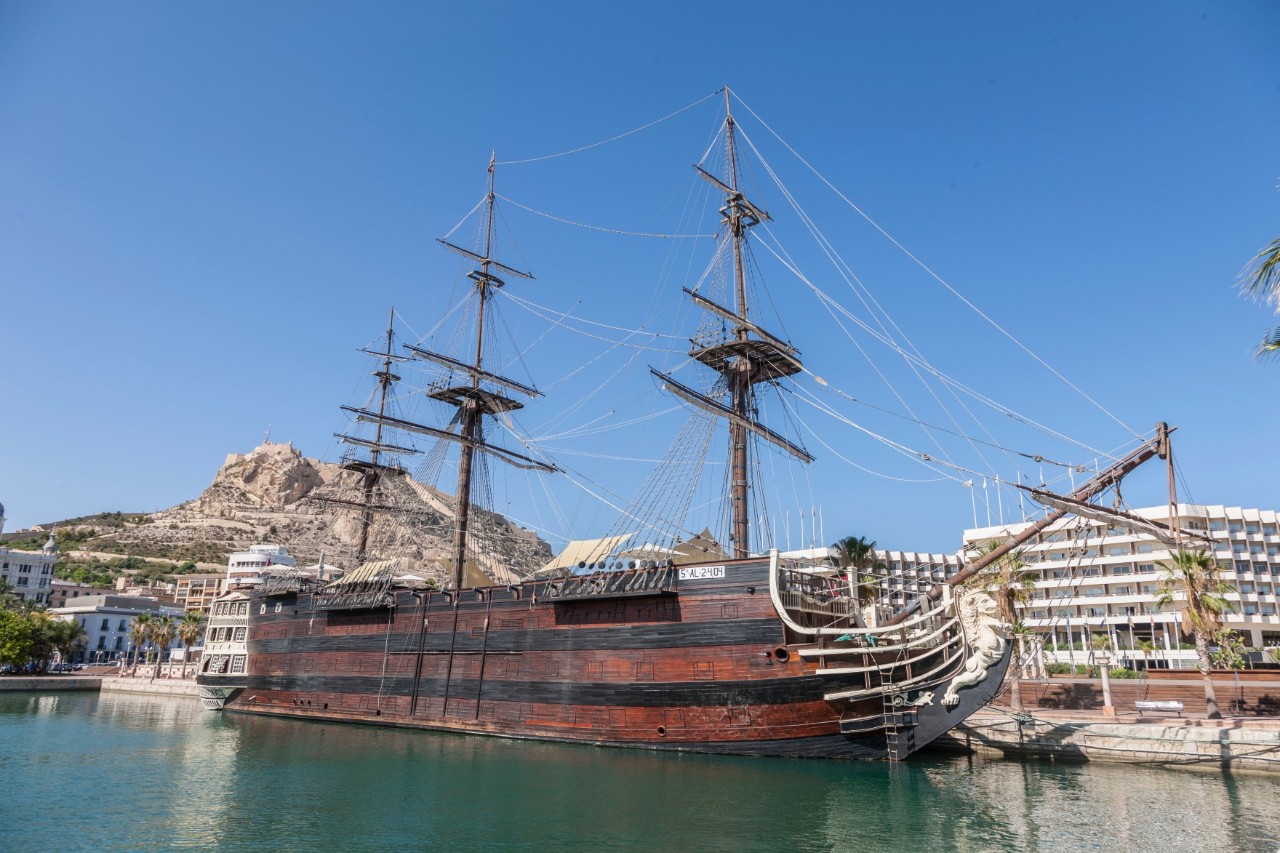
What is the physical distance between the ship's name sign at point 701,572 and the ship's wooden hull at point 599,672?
17 cm

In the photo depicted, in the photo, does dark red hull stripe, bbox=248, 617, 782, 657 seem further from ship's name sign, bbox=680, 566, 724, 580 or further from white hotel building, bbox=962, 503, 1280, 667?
white hotel building, bbox=962, 503, 1280, 667

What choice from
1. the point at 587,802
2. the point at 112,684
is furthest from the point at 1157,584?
the point at 112,684

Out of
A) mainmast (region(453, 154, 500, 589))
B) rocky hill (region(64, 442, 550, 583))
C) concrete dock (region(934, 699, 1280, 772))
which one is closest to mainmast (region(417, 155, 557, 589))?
mainmast (region(453, 154, 500, 589))

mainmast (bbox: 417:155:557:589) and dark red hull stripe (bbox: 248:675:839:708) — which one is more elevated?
mainmast (bbox: 417:155:557:589)

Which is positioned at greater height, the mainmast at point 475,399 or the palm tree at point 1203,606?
the mainmast at point 475,399

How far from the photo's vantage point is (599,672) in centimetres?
2477

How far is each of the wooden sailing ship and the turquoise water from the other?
3.78 ft

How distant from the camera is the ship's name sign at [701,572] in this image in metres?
23.2

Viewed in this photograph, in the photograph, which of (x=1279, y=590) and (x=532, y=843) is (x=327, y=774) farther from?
(x=1279, y=590)

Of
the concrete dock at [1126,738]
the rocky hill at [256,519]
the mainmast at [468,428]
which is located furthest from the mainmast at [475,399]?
the rocky hill at [256,519]

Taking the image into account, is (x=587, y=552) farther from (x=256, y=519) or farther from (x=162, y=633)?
(x=256, y=519)

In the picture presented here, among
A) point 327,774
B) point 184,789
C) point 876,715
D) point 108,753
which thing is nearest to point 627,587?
point 876,715

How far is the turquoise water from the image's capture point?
45.3ft

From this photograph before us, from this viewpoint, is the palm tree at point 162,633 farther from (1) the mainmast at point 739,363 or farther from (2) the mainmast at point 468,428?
(1) the mainmast at point 739,363
